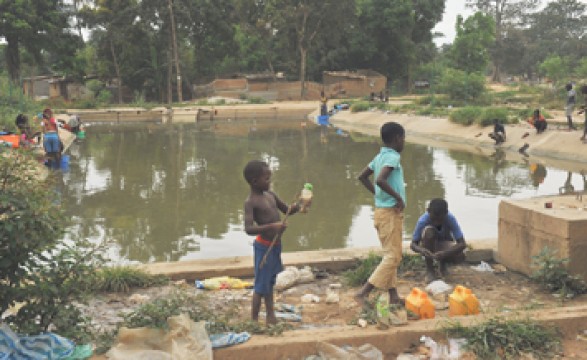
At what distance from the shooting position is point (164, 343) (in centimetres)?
368

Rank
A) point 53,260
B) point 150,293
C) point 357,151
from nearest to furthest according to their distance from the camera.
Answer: point 53,260 < point 150,293 < point 357,151

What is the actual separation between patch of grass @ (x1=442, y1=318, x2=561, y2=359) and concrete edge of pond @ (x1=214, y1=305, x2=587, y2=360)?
3.4 inches

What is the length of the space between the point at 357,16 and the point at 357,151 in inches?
1134

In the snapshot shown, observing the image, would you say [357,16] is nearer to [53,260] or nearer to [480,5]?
[480,5]

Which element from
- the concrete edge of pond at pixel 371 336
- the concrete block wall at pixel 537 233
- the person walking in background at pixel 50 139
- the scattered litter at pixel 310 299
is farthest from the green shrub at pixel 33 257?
the person walking in background at pixel 50 139

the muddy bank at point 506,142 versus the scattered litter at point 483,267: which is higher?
the muddy bank at point 506,142

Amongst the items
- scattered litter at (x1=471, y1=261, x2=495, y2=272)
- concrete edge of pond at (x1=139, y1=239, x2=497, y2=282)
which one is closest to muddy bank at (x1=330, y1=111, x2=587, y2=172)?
concrete edge of pond at (x1=139, y1=239, x2=497, y2=282)

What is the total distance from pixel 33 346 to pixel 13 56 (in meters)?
40.6

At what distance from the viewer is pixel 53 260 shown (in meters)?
3.70

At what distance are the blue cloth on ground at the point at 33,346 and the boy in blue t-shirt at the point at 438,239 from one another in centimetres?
343

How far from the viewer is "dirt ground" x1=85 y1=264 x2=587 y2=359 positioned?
15.5 ft

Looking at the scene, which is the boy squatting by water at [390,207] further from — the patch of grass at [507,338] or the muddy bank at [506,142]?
the muddy bank at [506,142]

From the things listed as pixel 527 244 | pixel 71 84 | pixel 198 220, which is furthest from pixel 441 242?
pixel 71 84

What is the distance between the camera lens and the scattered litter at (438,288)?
5.32 m
